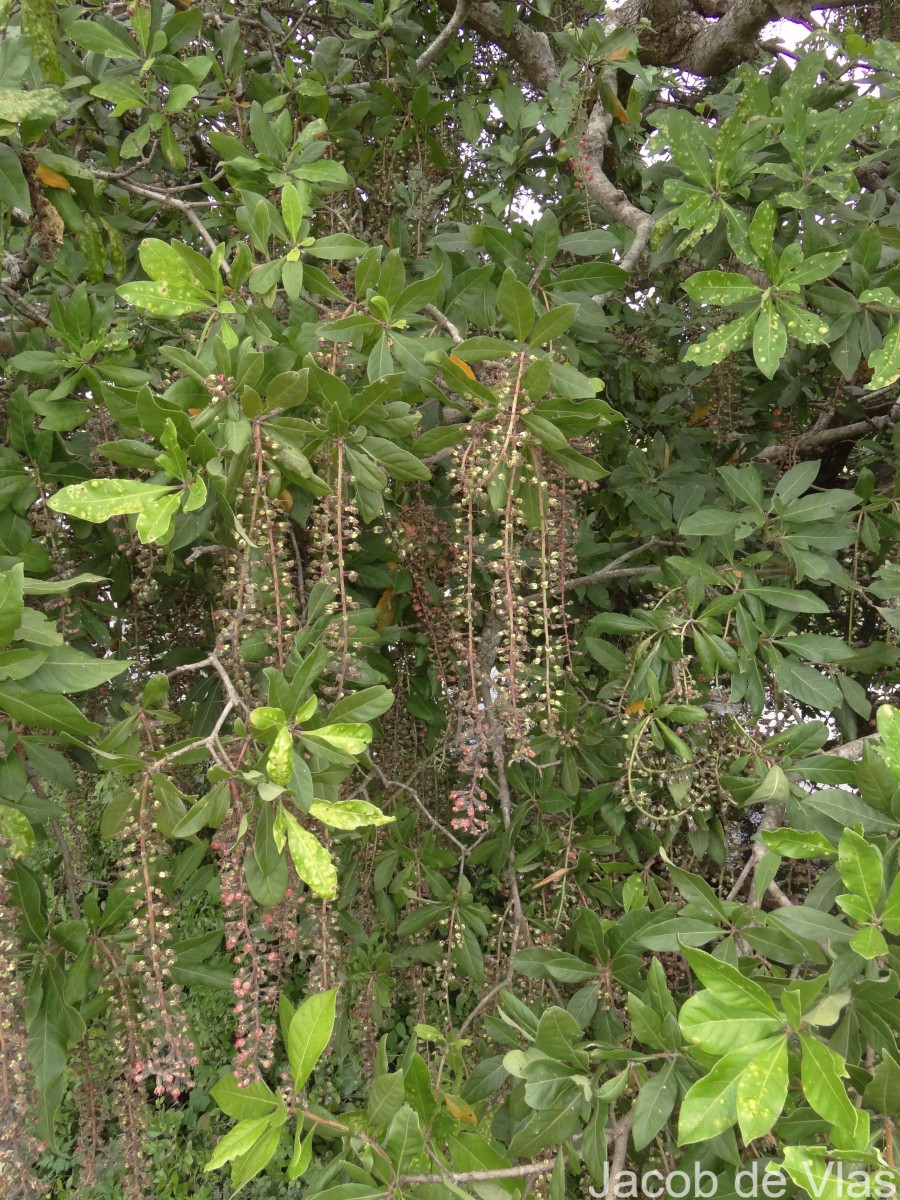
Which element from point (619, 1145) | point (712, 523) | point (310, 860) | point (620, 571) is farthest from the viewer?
point (620, 571)

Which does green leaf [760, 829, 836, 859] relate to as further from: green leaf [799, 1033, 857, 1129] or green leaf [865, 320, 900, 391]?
green leaf [865, 320, 900, 391]

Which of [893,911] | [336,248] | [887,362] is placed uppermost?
[336,248]

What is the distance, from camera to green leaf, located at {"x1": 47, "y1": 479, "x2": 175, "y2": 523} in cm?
119

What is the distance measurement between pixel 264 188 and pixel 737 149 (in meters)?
1.06

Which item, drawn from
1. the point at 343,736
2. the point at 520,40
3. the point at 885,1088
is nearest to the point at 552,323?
the point at 343,736

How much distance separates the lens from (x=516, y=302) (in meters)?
1.31

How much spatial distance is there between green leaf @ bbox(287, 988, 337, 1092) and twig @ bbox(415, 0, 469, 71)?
2644mm

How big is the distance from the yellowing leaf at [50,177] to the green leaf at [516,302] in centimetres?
121

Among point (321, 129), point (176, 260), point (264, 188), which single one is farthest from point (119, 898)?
point (321, 129)

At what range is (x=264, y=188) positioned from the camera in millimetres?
1825

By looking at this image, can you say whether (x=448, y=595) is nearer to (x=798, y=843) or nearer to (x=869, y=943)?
(x=798, y=843)

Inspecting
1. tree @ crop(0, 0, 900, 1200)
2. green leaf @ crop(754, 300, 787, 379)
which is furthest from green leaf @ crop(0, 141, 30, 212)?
green leaf @ crop(754, 300, 787, 379)

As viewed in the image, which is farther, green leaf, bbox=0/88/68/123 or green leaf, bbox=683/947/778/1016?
green leaf, bbox=0/88/68/123

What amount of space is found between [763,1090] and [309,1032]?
63 centimetres
